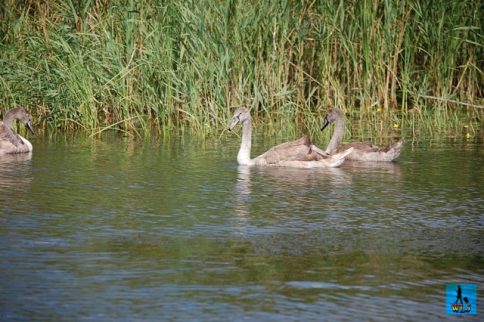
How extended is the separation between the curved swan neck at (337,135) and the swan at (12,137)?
332cm

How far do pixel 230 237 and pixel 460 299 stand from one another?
2.10 m

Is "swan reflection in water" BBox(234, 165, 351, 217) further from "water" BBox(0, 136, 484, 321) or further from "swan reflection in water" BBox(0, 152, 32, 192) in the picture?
"swan reflection in water" BBox(0, 152, 32, 192)

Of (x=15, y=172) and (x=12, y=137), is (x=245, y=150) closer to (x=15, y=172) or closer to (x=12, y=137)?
(x=15, y=172)

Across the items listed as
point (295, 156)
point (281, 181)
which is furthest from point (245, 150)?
point (281, 181)

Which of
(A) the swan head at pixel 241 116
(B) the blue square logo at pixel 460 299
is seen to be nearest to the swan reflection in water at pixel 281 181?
(A) the swan head at pixel 241 116

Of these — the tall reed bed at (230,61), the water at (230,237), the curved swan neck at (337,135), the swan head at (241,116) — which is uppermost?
the tall reed bed at (230,61)

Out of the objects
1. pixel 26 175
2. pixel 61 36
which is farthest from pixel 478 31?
pixel 26 175

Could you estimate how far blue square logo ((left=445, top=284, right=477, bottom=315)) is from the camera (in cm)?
634

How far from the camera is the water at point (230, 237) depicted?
6.40 m

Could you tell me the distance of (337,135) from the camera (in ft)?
42.8

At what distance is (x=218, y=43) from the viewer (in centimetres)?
1431

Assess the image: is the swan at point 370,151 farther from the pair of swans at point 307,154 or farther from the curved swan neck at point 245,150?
the curved swan neck at point 245,150

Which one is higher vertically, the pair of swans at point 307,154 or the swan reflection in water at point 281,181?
the pair of swans at point 307,154

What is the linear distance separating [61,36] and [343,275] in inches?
337
